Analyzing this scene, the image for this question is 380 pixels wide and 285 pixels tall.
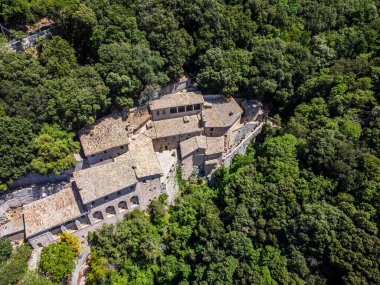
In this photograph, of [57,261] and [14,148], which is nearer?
[57,261]

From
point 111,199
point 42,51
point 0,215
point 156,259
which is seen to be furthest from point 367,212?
point 42,51

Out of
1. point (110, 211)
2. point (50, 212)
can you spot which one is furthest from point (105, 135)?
point (50, 212)

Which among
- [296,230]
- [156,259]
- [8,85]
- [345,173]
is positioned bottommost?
[156,259]

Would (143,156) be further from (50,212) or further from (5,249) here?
(5,249)

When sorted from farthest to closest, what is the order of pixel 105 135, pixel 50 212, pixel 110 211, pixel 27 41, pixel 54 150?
pixel 27 41 → pixel 105 135 → pixel 110 211 → pixel 50 212 → pixel 54 150

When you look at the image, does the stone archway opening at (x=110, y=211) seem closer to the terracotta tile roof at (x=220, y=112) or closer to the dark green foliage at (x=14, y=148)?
the dark green foliage at (x=14, y=148)

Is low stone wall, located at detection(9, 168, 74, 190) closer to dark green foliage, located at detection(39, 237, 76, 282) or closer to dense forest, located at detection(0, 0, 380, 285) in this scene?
dense forest, located at detection(0, 0, 380, 285)

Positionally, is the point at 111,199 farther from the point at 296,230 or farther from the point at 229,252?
the point at 296,230
